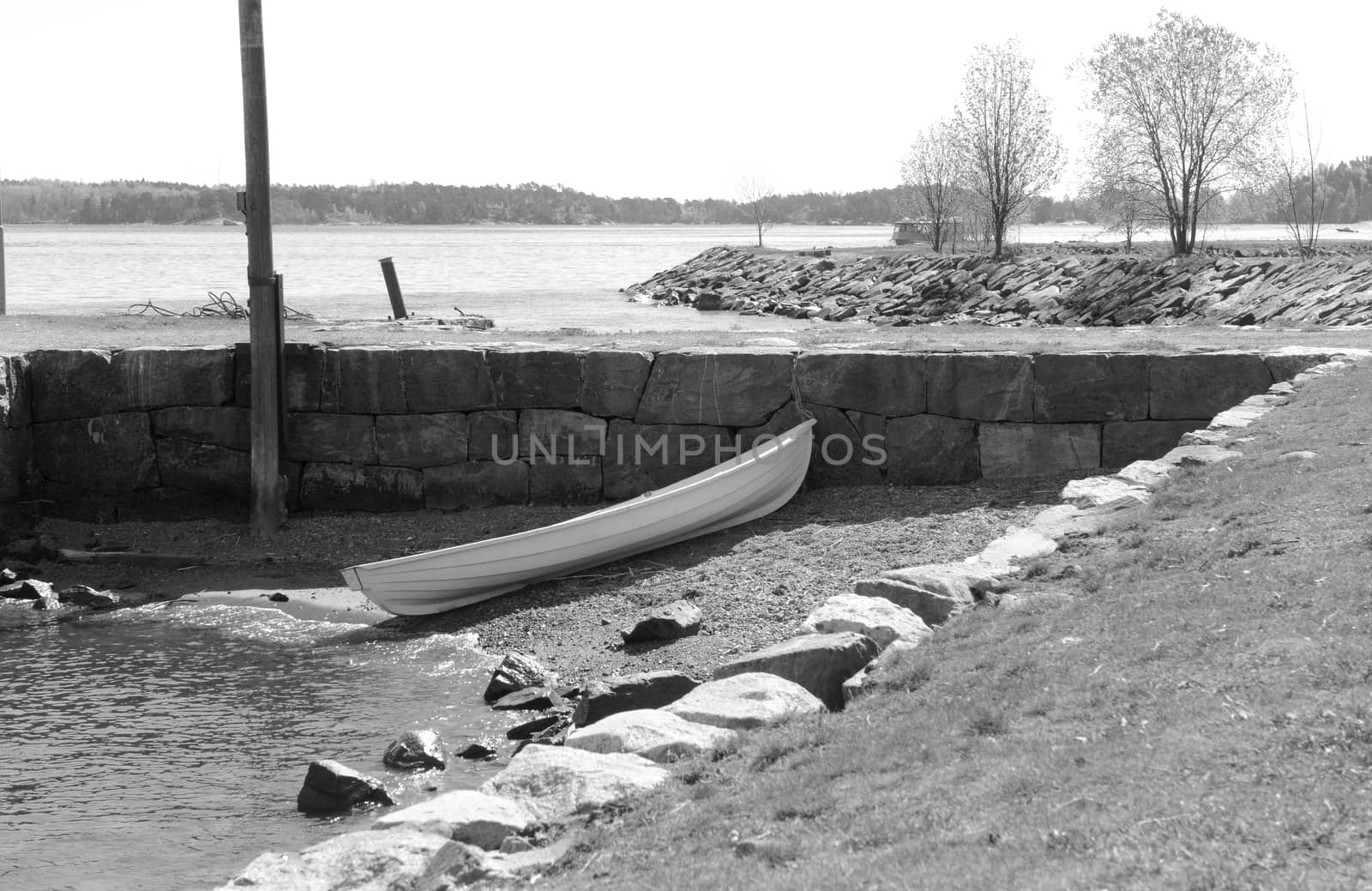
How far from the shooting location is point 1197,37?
38.2 metres

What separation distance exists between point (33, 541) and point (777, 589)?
26.3 feet

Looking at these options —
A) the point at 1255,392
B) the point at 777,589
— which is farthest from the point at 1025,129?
the point at 777,589

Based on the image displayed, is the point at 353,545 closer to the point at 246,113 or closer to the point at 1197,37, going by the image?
the point at 246,113

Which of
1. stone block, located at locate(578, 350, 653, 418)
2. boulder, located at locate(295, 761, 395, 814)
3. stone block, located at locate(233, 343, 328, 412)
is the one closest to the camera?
boulder, located at locate(295, 761, 395, 814)

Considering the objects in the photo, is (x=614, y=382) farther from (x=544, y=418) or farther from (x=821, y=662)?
(x=821, y=662)

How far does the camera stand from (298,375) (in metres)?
14.0

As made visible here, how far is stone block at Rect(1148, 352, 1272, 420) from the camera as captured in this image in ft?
41.0

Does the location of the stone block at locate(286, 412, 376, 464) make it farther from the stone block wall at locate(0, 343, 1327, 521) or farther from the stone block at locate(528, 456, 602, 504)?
the stone block at locate(528, 456, 602, 504)

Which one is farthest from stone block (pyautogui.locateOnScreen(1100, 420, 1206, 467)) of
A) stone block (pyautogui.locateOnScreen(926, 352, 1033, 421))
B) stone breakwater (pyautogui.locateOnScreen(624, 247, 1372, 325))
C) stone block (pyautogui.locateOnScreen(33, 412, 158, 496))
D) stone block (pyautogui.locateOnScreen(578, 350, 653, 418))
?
stone breakwater (pyautogui.locateOnScreen(624, 247, 1372, 325))

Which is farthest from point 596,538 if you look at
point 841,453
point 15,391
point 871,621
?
point 15,391

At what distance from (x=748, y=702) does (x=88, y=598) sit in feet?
26.8

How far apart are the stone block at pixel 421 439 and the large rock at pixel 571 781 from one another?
28.3ft

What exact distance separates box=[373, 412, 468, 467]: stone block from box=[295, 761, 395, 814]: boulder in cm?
689

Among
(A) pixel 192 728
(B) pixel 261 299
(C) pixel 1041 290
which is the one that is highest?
(C) pixel 1041 290
